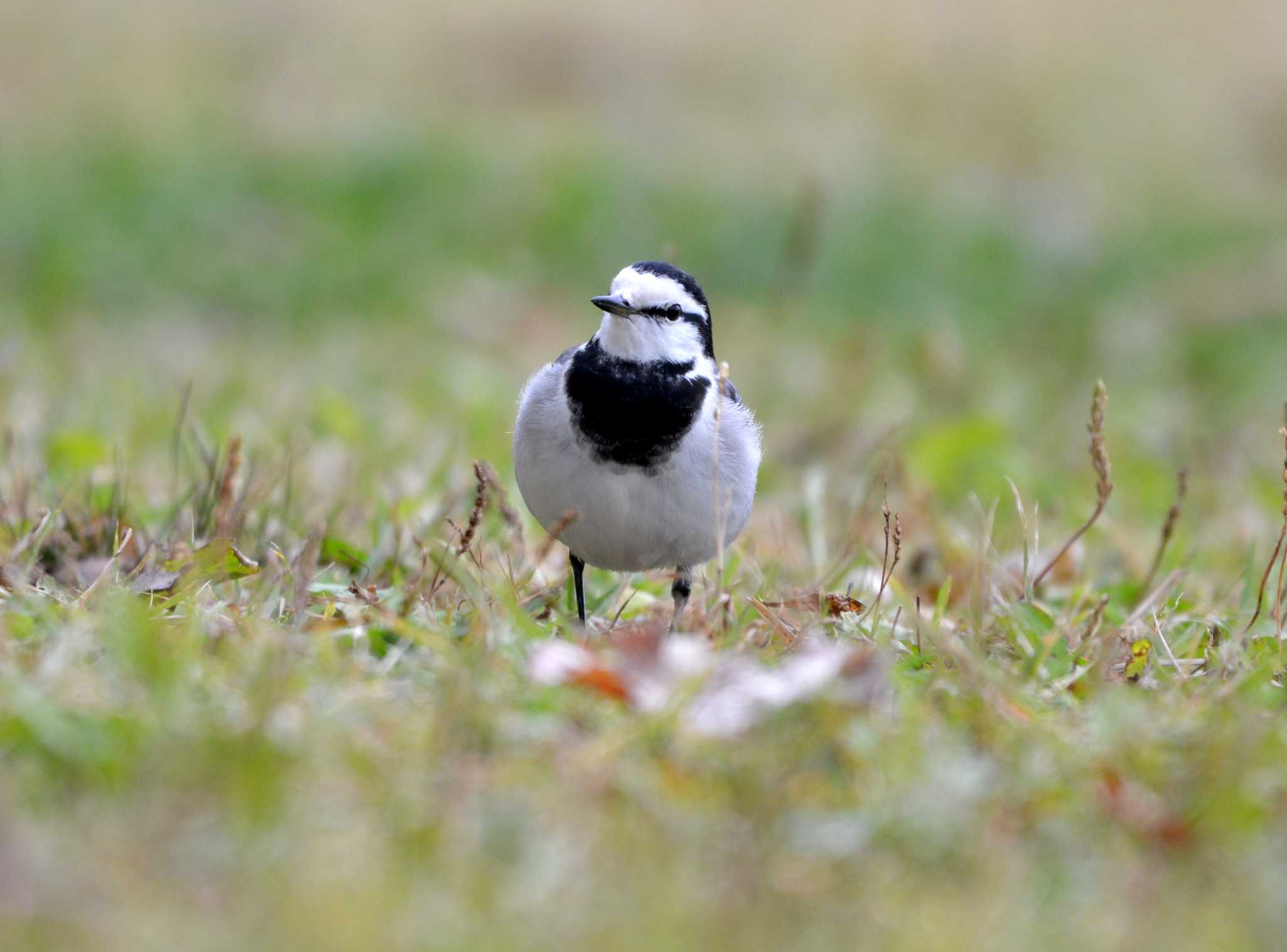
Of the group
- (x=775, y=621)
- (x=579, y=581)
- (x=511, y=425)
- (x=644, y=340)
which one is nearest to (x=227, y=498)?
(x=579, y=581)

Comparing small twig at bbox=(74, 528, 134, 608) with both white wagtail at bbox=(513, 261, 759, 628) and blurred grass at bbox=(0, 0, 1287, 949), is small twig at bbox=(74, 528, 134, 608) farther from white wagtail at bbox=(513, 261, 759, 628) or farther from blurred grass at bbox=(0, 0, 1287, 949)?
white wagtail at bbox=(513, 261, 759, 628)

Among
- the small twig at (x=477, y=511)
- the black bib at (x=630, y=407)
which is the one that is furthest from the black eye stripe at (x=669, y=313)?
the small twig at (x=477, y=511)

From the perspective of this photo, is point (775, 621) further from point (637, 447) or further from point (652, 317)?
point (652, 317)

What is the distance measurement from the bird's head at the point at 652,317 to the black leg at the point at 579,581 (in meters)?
0.60

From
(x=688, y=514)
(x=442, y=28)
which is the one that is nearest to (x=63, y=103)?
(x=442, y=28)

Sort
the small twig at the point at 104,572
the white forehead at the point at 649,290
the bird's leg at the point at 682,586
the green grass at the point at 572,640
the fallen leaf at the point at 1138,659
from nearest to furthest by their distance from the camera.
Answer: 1. the green grass at the point at 572,640
2. the small twig at the point at 104,572
3. the fallen leaf at the point at 1138,659
4. the bird's leg at the point at 682,586
5. the white forehead at the point at 649,290

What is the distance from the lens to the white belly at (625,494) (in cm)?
444

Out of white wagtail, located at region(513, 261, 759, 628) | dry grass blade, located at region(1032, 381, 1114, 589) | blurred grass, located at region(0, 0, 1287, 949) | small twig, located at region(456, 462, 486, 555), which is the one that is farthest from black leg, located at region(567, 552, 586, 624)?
dry grass blade, located at region(1032, 381, 1114, 589)

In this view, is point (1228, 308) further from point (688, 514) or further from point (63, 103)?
point (63, 103)

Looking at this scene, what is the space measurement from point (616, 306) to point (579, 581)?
80 cm

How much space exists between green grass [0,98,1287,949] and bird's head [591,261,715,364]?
0.70 m

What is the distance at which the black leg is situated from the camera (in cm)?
449

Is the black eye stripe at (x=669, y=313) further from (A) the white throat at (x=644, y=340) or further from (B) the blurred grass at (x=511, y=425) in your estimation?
(B) the blurred grass at (x=511, y=425)

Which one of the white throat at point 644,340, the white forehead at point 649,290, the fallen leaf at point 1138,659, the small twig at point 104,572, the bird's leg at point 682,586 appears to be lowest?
the bird's leg at point 682,586
